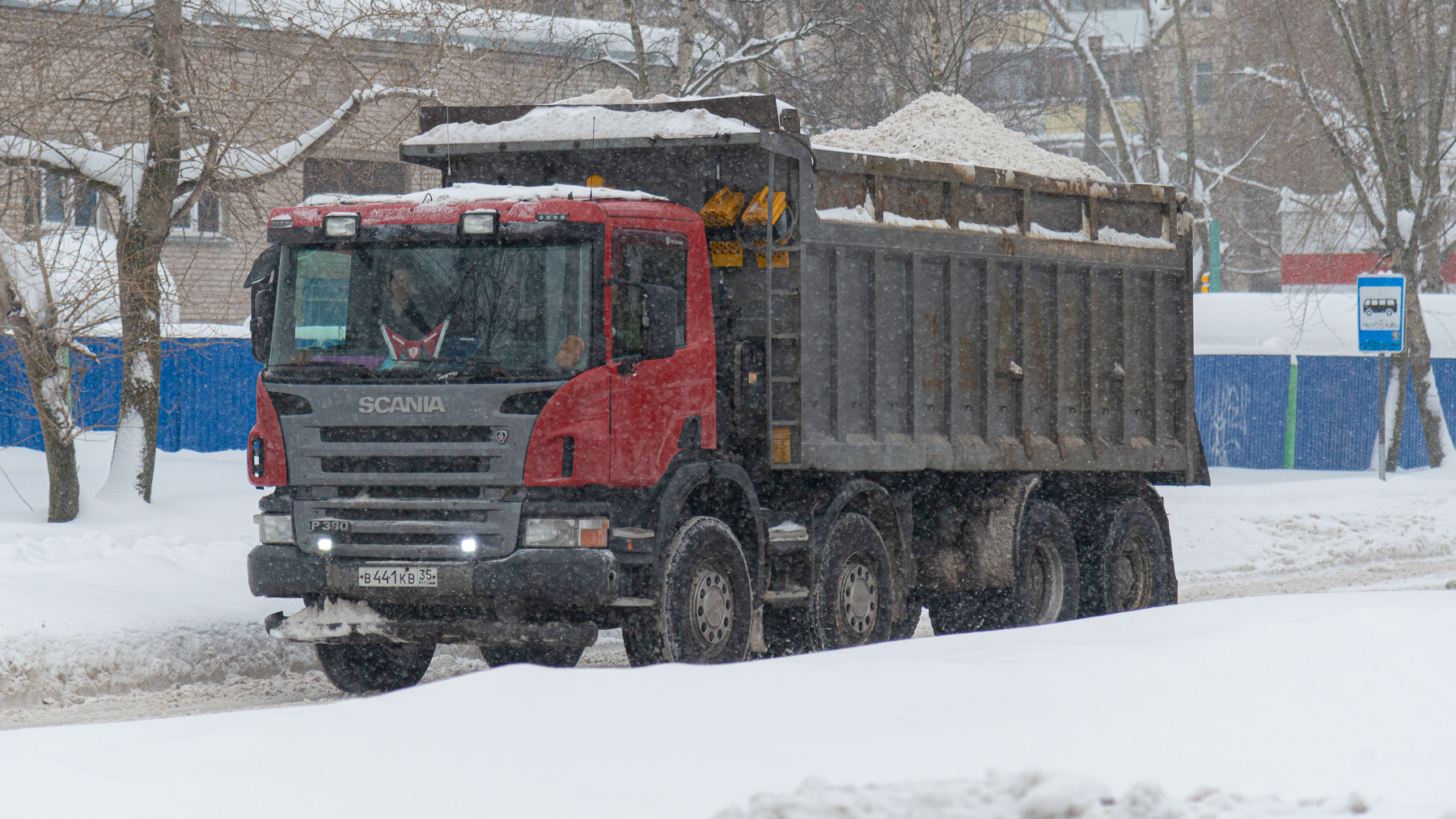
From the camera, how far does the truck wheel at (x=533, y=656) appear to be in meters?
9.62

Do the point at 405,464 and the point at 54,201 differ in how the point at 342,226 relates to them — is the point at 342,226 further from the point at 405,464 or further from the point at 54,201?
the point at 54,201

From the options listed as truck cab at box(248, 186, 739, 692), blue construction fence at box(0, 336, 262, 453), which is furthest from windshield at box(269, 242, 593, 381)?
blue construction fence at box(0, 336, 262, 453)

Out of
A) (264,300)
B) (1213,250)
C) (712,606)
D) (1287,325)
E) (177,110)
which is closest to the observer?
(264,300)

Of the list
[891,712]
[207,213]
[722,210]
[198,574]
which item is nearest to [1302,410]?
[207,213]

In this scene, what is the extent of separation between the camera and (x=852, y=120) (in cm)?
2733

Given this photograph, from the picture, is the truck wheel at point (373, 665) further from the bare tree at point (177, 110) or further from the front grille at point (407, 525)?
the bare tree at point (177, 110)

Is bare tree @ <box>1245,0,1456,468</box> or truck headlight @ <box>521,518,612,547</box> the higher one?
bare tree @ <box>1245,0,1456,468</box>

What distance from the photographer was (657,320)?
8875mm

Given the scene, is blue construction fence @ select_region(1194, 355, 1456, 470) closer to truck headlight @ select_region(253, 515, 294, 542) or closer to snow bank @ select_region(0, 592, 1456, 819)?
snow bank @ select_region(0, 592, 1456, 819)

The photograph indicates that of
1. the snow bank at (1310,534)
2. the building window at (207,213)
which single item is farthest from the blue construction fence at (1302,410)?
the building window at (207,213)

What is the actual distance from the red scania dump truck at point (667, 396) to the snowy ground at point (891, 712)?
1325 mm

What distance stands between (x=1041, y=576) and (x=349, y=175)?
7.91 metres

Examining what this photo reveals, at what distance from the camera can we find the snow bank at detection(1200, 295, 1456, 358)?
29859 millimetres

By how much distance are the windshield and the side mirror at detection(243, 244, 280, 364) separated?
6 cm
